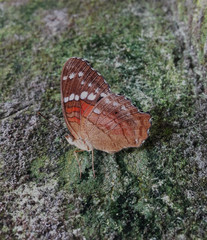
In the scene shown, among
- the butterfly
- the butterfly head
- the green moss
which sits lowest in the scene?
the green moss

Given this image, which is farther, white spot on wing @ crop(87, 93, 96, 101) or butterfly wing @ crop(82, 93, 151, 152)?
white spot on wing @ crop(87, 93, 96, 101)

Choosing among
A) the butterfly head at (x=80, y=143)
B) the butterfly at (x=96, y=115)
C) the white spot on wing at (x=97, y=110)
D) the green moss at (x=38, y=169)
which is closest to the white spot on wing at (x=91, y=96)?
the butterfly at (x=96, y=115)

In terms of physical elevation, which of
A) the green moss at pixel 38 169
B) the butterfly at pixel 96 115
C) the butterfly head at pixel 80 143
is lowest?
the green moss at pixel 38 169

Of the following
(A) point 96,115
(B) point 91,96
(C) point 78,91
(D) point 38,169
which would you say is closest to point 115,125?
(A) point 96,115

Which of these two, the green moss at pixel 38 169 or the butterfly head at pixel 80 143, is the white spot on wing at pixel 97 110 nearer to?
the butterfly head at pixel 80 143

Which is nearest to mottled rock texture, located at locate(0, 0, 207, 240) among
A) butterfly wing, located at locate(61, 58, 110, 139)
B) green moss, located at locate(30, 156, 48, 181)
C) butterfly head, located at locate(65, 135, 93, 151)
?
green moss, located at locate(30, 156, 48, 181)

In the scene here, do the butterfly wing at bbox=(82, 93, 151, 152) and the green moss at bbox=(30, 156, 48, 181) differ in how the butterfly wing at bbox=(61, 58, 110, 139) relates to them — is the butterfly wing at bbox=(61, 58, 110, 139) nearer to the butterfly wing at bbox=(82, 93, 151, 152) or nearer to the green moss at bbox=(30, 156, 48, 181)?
the butterfly wing at bbox=(82, 93, 151, 152)

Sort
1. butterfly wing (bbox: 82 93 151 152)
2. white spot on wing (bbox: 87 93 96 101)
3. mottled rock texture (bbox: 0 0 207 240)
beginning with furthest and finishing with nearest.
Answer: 1. white spot on wing (bbox: 87 93 96 101)
2. butterfly wing (bbox: 82 93 151 152)
3. mottled rock texture (bbox: 0 0 207 240)

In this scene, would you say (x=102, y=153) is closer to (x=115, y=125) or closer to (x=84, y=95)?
(x=115, y=125)
